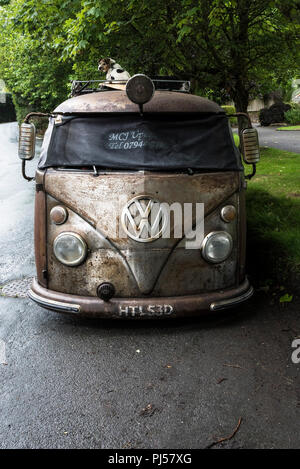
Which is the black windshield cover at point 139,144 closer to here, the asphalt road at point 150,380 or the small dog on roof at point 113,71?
the asphalt road at point 150,380

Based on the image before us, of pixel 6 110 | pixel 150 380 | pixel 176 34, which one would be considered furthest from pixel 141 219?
pixel 6 110

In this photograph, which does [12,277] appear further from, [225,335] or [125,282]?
[225,335]

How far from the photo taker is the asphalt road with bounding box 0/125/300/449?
260cm

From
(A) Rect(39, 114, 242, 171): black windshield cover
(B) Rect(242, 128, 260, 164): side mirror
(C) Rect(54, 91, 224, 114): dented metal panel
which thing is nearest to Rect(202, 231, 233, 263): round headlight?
(A) Rect(39, 114, 242, 171): black windshield cover

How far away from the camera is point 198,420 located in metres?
2.70

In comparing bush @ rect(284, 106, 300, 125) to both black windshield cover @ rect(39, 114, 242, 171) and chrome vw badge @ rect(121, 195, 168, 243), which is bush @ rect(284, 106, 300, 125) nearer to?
black windshield cover @ rect(39, 114, 242, 171)

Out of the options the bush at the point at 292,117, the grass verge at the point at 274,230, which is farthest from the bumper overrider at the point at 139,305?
the bush at the point at 292,117

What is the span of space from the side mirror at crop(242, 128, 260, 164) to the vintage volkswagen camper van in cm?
29

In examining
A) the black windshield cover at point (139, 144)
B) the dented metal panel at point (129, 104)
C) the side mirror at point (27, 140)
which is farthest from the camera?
the side mirror at point (27, 140)

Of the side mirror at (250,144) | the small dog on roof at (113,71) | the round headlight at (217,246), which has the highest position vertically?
the small dog on roof at (113,71)

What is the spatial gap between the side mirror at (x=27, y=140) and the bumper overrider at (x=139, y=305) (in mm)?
1430

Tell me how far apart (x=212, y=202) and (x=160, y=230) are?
528 mm

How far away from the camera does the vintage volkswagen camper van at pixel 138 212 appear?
12.1 ft

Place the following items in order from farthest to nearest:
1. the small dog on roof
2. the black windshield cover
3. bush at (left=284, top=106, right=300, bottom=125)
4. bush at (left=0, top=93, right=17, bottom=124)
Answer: bush at (left=0, top=93, right=17, bottom=124)
bush at (left=284, top=106, right=300, bottom=125)
the small dog on roof
the black windshield cover
